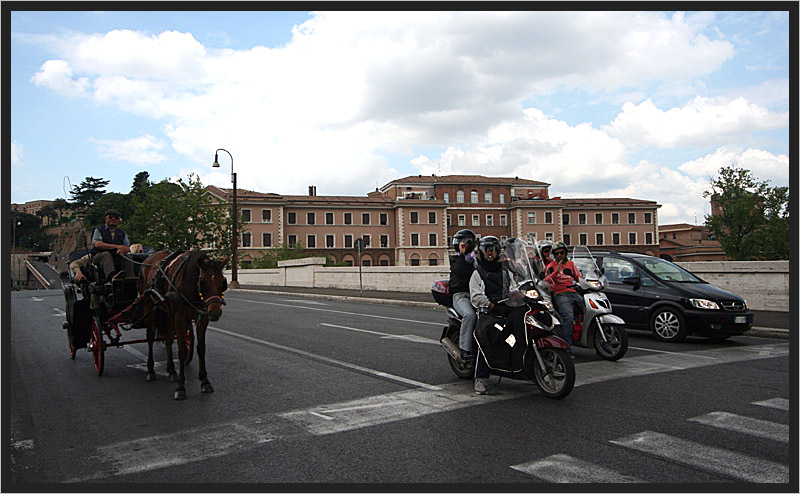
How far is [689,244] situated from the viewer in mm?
96875

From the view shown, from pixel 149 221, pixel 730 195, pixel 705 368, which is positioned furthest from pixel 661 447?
pixel 149 221

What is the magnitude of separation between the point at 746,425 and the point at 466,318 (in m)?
3.01

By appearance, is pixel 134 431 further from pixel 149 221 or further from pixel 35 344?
pixel 149 221

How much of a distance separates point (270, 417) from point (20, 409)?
3050 mm

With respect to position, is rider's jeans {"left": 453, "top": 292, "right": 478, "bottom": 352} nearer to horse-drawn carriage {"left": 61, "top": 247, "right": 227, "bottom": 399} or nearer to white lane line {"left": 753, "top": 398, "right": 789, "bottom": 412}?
horse-drawn carriage {"left": 61, "top": 247, "right": 227, "bottom": 399}

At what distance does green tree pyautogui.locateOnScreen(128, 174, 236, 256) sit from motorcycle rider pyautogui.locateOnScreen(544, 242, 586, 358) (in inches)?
2257

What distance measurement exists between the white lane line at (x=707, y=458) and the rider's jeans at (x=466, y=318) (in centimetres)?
238

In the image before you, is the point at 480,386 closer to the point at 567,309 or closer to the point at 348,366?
the point at 348,366

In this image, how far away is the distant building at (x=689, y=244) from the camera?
268ft

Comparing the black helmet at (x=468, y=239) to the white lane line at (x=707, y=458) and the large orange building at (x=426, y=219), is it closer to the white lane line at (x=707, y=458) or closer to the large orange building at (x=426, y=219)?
the white lane line at (x=707, y=458)

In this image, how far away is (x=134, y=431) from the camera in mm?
5562

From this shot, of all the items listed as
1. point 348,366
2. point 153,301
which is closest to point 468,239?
point 348,366

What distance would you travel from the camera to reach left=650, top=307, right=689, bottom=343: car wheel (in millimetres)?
11250

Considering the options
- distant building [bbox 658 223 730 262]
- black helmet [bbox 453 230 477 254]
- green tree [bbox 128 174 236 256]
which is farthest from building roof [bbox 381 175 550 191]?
black helmet [bbox 453 230 477 254]
